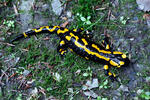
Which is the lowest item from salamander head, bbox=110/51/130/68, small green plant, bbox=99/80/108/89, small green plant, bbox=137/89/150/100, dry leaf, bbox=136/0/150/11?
small green plant, bbox=137/89/150/100

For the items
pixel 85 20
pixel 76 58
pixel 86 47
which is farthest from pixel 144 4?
pixel 76 58

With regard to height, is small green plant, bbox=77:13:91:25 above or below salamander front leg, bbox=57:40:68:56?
above

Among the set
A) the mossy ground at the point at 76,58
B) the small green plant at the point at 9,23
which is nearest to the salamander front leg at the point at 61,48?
the mossy ground at the point at 76,58

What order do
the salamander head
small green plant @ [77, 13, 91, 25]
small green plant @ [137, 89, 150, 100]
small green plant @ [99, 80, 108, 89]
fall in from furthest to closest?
small green plant @ [77, 13, 91, 25]
small green plant @ [99, 80, 108, 89]
the salamander head
small green plant @ [137, 89, 150, 100]

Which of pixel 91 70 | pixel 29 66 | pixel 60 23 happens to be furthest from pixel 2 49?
pixel 91 70

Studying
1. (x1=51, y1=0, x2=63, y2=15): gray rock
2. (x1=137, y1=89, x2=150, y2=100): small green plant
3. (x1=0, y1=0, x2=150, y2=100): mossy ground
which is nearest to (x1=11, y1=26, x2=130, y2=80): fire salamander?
(x1=0, y1=0, x2=150, y2=100): mossy ground

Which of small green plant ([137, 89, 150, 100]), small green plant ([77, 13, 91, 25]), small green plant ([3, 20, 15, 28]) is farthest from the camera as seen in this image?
small green plant ([3, 20, 15, 28])

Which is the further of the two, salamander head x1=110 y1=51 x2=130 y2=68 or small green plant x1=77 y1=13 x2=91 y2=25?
small green plant x1=77 y1=13 x2=91 y2=25

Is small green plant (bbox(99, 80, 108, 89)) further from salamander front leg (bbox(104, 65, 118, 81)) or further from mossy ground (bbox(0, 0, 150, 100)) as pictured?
salamander front leg (bbox(104, 65, 118, 81))

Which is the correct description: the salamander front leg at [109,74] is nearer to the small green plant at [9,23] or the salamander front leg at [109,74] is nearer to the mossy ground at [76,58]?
the mossy ground at [76,58]
